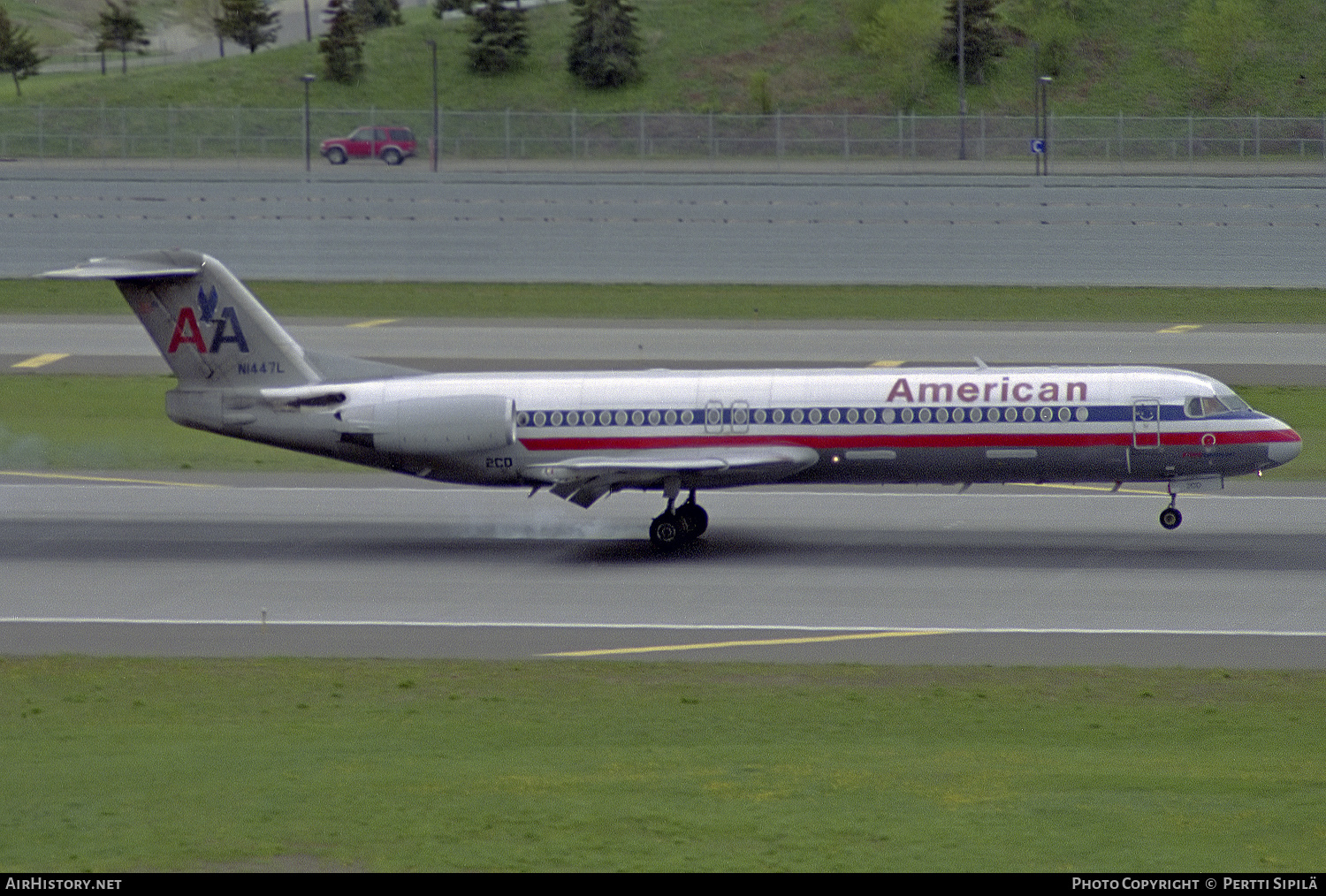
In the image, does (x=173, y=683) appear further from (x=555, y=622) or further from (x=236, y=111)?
(x=236, y=111)

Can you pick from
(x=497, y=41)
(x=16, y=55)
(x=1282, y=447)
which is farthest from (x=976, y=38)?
(x=1282, y=447)

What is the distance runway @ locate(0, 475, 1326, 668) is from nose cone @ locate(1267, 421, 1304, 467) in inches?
68.0

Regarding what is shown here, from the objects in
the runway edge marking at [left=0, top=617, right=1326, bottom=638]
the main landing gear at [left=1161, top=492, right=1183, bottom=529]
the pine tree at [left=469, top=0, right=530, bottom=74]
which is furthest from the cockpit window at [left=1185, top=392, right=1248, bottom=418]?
the pine tree at [left=469, top=0, right=530, bottom=74]

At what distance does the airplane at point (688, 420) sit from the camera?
3103cm

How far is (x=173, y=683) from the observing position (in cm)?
2236

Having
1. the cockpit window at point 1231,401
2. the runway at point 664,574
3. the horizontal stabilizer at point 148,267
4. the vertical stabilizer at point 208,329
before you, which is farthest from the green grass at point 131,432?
the cockpit window at point 1231,401

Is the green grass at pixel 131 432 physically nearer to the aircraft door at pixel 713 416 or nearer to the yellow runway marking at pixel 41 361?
the yellow runway marking at pixel 41 361

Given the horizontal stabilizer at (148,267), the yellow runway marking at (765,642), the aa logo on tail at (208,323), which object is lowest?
the yellow runway marking at (765,642)

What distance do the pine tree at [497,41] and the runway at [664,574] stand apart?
291 ft

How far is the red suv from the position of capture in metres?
101

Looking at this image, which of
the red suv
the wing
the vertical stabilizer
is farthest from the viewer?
the red suv

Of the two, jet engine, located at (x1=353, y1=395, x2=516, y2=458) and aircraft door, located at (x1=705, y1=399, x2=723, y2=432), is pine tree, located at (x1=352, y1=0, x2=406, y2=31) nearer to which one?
jet engine, located at (x1=353, y1=395, x2=516, y2=458)

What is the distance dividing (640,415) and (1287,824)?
58.8ft
